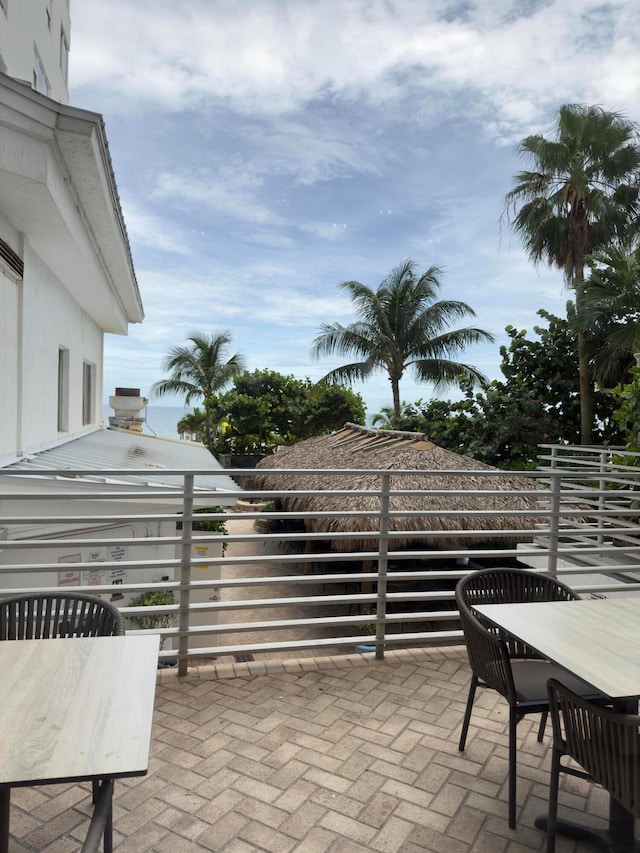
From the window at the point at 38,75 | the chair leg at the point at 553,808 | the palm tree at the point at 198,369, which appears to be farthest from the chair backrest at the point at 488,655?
the palm tree at the point at 198,369

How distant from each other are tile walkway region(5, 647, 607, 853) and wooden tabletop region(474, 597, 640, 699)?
788mm

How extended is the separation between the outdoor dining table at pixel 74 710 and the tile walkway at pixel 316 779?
79 centimetres

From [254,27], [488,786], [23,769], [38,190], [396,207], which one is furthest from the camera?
[396,207]

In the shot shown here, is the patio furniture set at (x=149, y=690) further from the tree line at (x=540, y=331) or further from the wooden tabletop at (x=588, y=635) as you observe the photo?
the tree line at (x=540, y=331)

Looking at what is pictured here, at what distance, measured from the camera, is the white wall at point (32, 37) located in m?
6.77

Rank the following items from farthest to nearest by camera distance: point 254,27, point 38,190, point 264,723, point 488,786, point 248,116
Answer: point 248,116 → point 254,27 → point 38,190 → point 264,723 → point 488,786

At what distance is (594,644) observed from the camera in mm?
2436

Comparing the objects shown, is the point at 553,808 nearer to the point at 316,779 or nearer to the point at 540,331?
the point at 316,779

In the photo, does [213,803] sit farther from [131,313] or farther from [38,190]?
[131,313]

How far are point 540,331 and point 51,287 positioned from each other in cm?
1347

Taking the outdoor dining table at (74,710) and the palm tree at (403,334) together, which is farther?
the palm tree at (403,334)

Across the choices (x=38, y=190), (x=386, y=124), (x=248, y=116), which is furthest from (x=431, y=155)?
(x=38, y=190)

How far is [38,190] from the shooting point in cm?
418

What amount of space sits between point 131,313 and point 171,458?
3.12m
